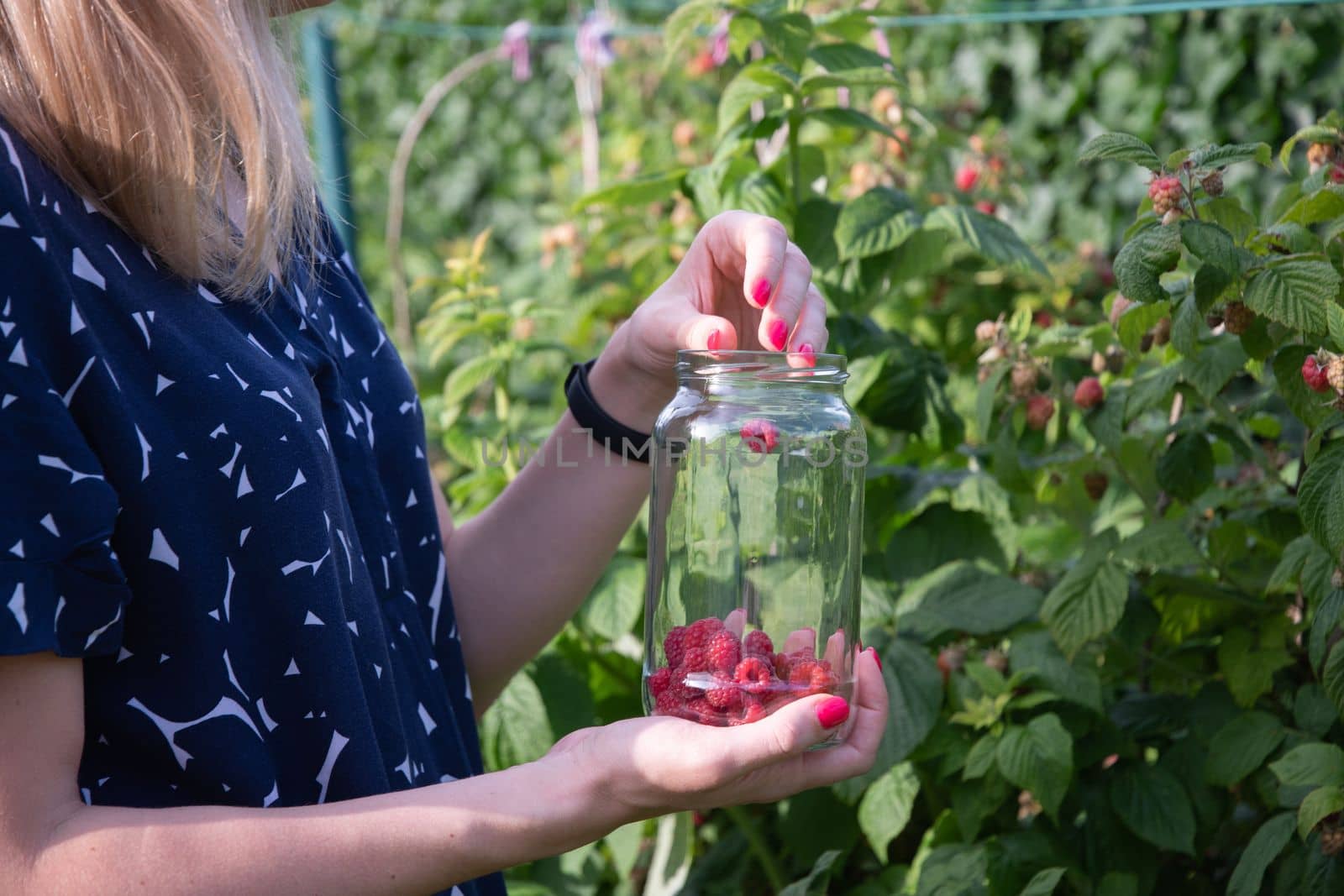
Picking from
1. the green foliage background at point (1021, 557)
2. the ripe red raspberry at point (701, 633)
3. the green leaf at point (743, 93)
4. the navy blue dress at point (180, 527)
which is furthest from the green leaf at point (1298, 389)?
the navy blue dress at point (180, 527)

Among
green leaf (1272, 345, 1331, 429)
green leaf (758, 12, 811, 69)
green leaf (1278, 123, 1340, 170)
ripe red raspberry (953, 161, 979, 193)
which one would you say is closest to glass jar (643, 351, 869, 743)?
green leaf (1272, 345, 1331, 429)

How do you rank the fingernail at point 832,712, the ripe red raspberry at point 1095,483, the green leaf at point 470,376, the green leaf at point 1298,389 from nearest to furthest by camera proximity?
1. the fingernail at point 832,712
2. the green leaf at point 1298,389
3. the ripe red raspberry at point 1095,483
4. the green leaf at point 470,376

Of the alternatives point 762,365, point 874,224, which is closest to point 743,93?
point 874,224

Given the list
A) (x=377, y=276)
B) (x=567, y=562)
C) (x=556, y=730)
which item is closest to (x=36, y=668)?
(x=567, y=562)

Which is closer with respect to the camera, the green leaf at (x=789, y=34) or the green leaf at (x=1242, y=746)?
the green leaf at (x=1242, y=746)

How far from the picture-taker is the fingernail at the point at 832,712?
0.80 meters

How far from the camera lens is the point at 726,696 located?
933 millimetres

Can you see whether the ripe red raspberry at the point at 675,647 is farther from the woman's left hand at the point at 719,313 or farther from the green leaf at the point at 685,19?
the green leaf at the point at 685,19

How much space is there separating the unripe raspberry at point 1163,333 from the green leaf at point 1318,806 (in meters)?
0.49

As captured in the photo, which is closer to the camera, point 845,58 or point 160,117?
point 160,117

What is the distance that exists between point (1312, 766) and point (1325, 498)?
10.3 inches

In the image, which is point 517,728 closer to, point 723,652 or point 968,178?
point 723,652

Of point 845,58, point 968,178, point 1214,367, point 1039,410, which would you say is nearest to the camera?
point 1214,367

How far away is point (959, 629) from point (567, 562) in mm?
550
